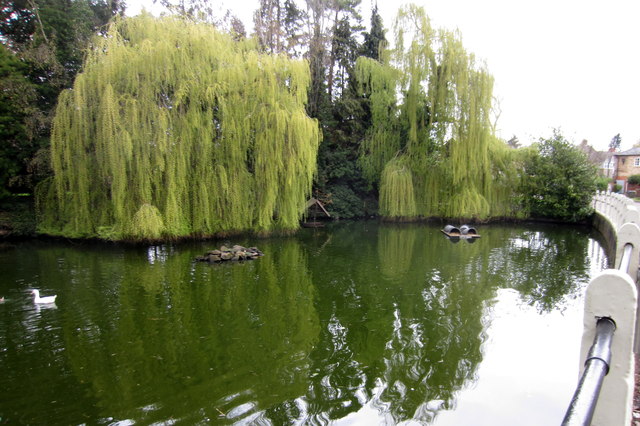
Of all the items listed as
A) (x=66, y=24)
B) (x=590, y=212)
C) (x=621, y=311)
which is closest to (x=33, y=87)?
(x=66, y=24)

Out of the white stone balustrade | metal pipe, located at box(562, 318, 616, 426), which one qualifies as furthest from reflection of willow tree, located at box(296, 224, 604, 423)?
metal pipe, located at box(562, 318, 616, 426)

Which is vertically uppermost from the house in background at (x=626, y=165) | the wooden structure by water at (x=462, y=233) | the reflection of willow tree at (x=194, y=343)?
the house in background at (x=626, y=165)

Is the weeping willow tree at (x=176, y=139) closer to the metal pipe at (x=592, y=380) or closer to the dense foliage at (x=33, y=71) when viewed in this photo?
the dense foliage at (x=33, y=71)

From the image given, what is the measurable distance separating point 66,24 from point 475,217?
2261 cm

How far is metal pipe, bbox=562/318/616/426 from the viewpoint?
1.12 m

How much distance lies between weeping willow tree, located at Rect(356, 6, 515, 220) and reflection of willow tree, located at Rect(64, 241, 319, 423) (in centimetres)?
1311

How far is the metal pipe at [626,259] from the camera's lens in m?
3.12

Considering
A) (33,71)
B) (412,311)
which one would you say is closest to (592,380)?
(412,311)

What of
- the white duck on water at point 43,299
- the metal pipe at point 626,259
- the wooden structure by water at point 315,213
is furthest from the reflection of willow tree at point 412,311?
the white duck on water at point 43,299

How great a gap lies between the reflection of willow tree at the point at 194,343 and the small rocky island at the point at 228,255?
4.75ft

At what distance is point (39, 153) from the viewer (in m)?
15.0

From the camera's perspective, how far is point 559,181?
20031 mm

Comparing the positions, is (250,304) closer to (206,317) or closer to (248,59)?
(206,317)

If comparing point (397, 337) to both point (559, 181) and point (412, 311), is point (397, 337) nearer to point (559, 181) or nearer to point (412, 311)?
point (412, 311)
